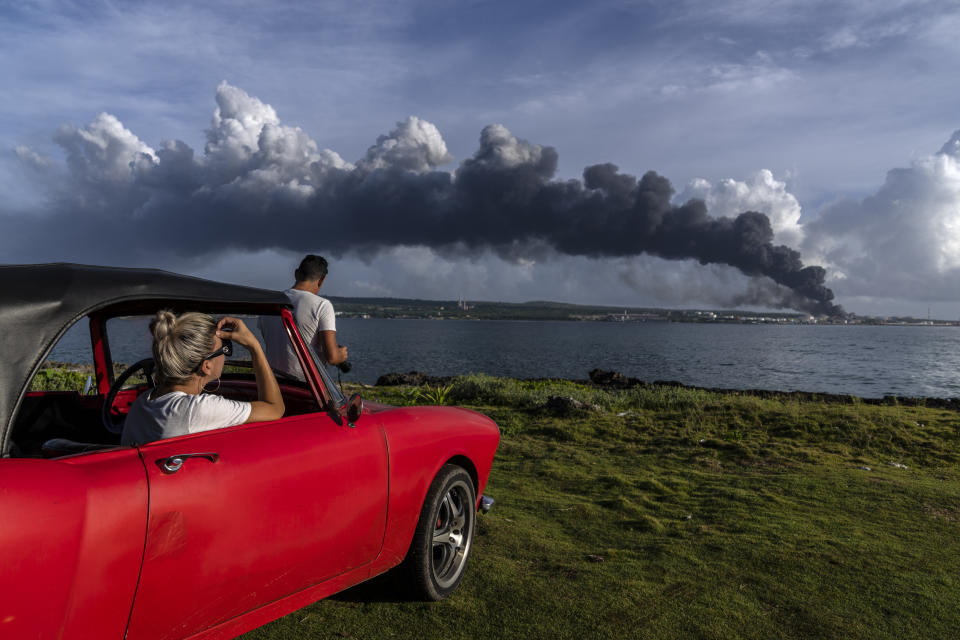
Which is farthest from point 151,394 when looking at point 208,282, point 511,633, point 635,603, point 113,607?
point 635,603

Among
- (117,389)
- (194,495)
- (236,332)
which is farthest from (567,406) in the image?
(194,495)

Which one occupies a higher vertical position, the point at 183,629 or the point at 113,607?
the point at 113,607

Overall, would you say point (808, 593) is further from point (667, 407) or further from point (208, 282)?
point (667, 407)

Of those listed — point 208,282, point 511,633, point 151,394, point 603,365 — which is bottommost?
point 603,365

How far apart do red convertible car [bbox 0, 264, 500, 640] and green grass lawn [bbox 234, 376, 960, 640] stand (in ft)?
1.36

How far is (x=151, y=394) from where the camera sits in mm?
2814

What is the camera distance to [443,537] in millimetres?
3896

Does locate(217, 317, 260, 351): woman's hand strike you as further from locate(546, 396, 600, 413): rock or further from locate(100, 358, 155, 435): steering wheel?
locate(546, 396, 600, 413): rock

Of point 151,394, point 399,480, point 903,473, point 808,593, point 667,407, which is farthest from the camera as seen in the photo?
point 667,407

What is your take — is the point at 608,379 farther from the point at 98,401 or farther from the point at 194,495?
the point at 194,495

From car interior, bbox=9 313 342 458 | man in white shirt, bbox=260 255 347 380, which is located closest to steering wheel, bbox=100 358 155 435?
car interior, bbox=9 313 342 458

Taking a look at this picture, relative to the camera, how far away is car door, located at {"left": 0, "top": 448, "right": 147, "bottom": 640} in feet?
6.30

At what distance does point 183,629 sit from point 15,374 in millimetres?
1071

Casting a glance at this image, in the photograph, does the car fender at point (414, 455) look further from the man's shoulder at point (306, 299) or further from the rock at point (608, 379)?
the rock at point (608, 379)
